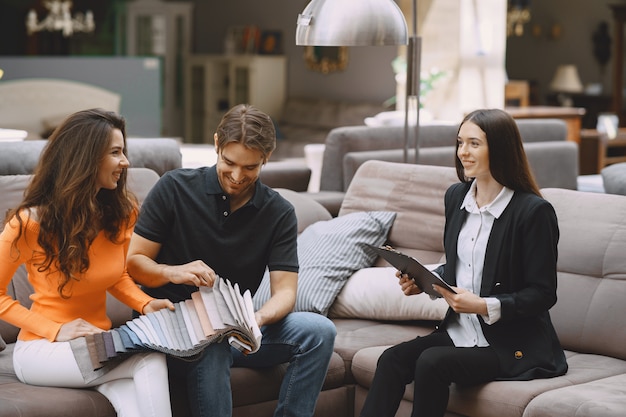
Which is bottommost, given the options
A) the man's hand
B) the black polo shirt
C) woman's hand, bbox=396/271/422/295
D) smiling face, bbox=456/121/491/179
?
woman's hand, bbox=396/271/422/295

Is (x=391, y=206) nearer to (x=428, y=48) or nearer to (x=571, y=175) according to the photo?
(x=571, y=175)

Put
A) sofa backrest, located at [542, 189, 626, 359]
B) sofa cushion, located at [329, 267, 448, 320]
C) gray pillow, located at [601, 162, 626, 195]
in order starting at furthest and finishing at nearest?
1. gray pillow, located at [601, 162, 626, 195]
2. sofa cushion, located at [329, 267, 448, 320]
3. sofa backrest, located at [542, 189, 626, 359]

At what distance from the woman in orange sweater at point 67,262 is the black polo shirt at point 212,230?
22 cm

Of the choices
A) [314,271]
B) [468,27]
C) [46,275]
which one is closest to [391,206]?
[314,271]

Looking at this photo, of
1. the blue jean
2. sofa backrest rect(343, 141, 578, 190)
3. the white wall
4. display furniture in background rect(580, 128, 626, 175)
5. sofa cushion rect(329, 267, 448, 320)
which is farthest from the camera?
the white wall

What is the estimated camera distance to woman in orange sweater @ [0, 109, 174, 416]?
2582 millimetres

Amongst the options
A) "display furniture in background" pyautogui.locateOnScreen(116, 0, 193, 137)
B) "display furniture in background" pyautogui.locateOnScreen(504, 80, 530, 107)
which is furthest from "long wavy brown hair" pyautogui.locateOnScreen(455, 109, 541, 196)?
"display furniture in background" pyautogui.locateOnScreen(116, 0, 193, 137)

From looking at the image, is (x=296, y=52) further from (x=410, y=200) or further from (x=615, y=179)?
(x=615, y=179)

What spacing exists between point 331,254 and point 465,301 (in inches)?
41.0

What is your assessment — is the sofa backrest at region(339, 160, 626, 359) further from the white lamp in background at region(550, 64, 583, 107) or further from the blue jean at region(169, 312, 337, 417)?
the white lamp in background at region(550, 64, 583, 107)

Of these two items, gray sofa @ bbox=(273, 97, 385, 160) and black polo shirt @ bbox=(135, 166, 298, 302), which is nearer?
black polo shirt @ bbox=(135, 166, 298, 302)

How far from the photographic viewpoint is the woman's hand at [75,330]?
261cm

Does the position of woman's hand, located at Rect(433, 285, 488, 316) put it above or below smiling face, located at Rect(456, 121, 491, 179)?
below

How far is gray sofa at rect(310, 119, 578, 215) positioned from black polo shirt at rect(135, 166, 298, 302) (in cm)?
167
